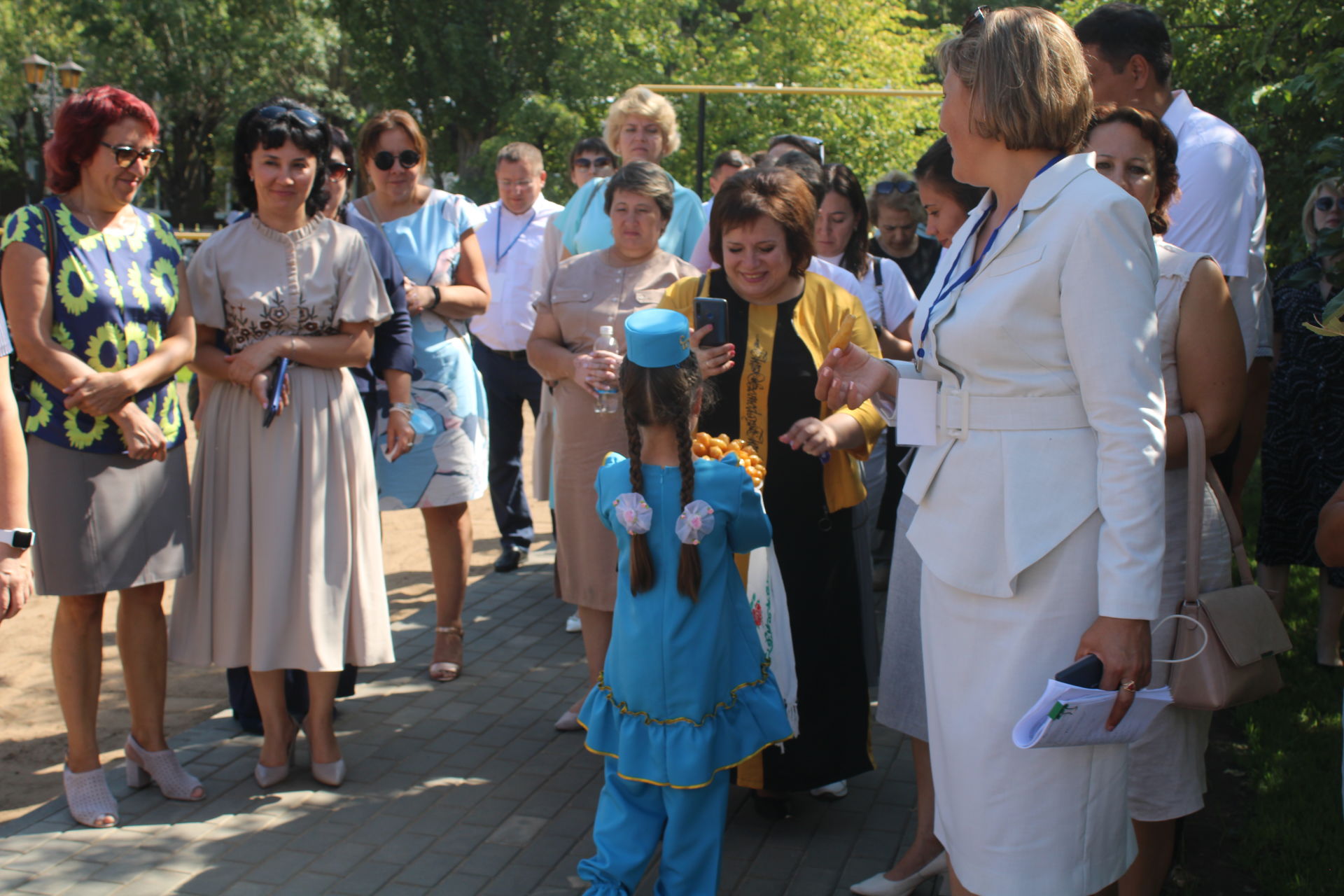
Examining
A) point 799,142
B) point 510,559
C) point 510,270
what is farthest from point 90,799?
point 799,142

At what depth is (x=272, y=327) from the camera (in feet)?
13.8

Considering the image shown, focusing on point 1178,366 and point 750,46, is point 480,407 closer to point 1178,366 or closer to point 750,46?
point 1178,366

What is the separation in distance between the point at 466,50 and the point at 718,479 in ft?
120

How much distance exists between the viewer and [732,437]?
3844 mm

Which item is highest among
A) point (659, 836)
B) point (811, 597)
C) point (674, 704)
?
point (811, 597)

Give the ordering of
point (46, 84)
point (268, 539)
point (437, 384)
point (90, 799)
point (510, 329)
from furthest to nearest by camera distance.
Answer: point (46, 84)
point (510, 329)
point (437, 384)
point (268, 539)
point (90, 799)

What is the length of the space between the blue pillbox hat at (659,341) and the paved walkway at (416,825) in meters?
1.61

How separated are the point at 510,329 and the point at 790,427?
350cm

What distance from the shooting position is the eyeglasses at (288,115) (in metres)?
4.20

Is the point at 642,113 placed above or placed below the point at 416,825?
above

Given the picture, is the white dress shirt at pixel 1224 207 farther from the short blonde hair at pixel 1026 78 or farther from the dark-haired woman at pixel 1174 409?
the short blonde hair at pixel 1026 78

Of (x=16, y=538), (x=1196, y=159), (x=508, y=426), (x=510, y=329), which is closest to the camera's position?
(x=16, y=538)

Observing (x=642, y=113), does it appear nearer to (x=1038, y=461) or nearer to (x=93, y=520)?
(x=93, y=520)

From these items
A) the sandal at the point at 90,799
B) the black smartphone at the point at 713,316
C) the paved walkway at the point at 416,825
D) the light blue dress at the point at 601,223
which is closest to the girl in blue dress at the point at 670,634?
the black smartphone at the point at 713,316
